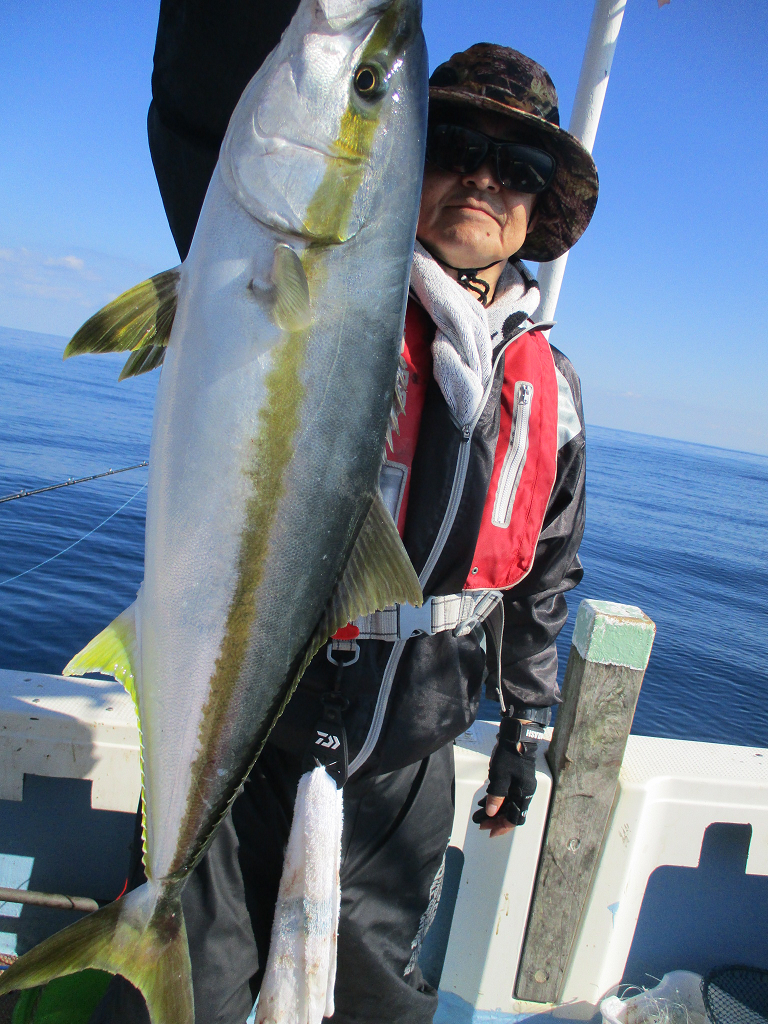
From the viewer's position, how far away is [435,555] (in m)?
2.09

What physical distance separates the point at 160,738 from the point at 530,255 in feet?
8.03

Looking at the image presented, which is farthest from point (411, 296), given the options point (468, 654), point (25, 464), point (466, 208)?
point (25, 464)

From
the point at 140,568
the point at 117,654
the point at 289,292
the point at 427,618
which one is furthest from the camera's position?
the point at 140,568

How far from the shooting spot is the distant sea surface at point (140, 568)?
8.58 m

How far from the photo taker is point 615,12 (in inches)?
154

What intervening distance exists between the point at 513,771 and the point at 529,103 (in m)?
2.51

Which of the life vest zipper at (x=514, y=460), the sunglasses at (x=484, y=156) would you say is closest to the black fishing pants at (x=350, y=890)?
the life vest zipper at (x=514, y=460)

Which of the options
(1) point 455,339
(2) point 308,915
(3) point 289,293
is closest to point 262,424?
(3) point 289,293

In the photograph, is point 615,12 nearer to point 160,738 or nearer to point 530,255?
point 530,255

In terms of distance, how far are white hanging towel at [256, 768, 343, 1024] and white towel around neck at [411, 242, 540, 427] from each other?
122 centimetres

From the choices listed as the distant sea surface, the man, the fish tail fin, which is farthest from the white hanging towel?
the distant sea surface

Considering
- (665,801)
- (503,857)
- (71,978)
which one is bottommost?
(71,978)

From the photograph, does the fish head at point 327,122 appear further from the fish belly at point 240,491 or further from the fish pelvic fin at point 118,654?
the fish pelvic fin at point 118,654

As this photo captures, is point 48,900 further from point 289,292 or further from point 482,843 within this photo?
point 289,292
